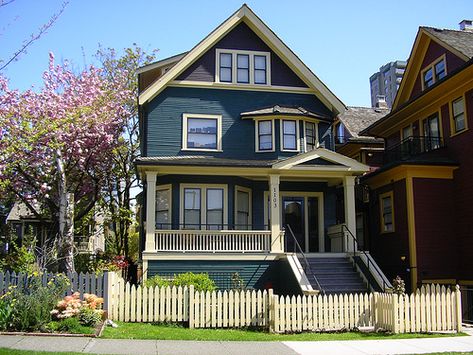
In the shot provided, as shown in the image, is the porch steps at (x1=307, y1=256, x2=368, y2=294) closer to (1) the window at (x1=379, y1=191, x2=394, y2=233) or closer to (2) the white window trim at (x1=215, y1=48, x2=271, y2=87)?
(1) the window at (x1=379, y1=191, x2=394, y2=233)

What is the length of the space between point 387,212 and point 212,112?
8.80 metres

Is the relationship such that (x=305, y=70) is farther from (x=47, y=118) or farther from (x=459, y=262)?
(x=47, y=118)

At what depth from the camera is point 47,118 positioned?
72.3 ft

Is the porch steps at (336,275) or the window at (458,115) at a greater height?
the window at (458,115)

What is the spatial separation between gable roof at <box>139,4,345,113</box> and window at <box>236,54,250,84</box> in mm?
1177

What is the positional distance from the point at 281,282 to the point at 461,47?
12.3 meters

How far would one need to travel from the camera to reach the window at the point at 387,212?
2155cm

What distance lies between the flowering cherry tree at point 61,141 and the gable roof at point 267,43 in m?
4.13

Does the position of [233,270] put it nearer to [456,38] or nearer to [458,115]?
[458,115]

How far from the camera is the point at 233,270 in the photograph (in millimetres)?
18781

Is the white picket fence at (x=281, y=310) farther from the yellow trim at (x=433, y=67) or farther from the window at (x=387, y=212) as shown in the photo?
the yellow trim at (x=433, y=67)

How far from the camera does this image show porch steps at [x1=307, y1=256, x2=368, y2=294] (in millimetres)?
17078

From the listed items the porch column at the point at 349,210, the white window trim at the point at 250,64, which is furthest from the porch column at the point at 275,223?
the white window trim at the point at 250,64

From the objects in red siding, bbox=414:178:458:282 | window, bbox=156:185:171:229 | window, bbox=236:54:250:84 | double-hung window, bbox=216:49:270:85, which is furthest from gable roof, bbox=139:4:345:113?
red siding, bbox=414:178:458:282
